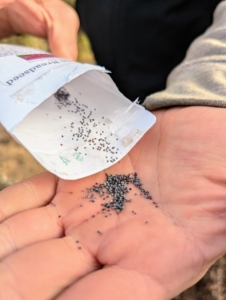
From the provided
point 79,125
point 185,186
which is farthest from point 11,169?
point 185,186

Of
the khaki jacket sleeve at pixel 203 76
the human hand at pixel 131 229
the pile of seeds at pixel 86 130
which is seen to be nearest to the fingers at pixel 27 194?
the human hand at pixel 131 229

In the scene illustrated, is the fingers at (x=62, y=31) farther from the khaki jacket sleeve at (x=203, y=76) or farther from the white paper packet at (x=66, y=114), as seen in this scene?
the khaki jacket sleeve at (x=203, y=76)

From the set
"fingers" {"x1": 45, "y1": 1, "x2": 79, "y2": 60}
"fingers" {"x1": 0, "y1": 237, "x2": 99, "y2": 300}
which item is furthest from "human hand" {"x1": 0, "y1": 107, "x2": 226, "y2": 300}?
"fingers" {"x1": 45, "y1": 1, "x2": 79, "y2": 60}

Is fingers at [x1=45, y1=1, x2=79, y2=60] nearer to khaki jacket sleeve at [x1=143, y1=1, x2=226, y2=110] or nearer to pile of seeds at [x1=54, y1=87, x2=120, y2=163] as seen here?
pile of seeds at [x1=54, y1=87, x2=120, y2=163]

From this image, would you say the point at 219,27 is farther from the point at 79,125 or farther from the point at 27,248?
the point at 27,248

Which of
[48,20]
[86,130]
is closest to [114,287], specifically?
[86,130]
